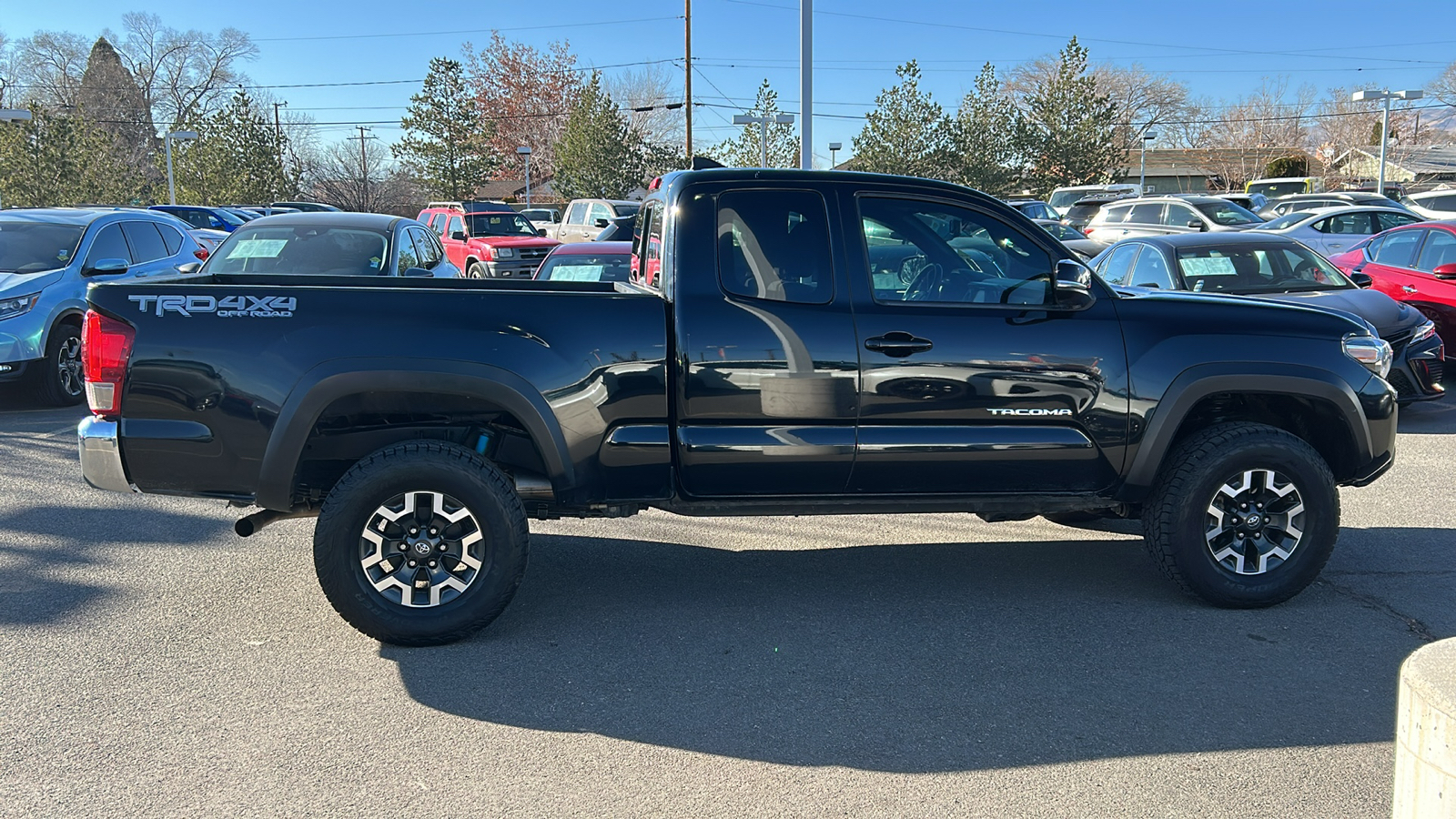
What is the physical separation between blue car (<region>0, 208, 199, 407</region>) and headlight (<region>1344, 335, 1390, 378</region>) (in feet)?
32.4

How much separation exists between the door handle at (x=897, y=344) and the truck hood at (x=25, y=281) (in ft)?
28.3

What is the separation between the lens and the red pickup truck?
64.0ft

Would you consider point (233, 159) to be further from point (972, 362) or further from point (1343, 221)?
point (972, 362)

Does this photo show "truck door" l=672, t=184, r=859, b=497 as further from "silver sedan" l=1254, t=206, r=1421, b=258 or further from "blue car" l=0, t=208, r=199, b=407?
"silver sedan" l=1254, t=206, r=1421, b=258

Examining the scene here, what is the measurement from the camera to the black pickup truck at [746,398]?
14.8ft

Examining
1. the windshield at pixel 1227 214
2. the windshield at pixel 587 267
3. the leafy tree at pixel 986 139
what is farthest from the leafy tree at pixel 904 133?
the windshield at pixel 587 267

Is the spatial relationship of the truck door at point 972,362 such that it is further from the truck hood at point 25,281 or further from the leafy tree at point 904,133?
the leafy tree at point 904,133

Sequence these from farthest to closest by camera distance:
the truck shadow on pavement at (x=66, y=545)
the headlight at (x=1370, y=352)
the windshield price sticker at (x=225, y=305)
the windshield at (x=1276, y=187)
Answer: the windshield at (x=1276, y=187) < the headlight at (x=1370, y=352) < the truck shadow on pavement at (x=66, y=545) < the windshield price sticker at (x=225, y=305)

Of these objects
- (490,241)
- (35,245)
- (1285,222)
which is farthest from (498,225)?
(1285,222)

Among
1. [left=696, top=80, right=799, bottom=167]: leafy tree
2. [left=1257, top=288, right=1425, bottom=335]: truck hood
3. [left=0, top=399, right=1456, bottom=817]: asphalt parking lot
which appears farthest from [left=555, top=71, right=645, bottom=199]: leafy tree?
[left=0, top=399, right=1456, bottom=817]: asphalt parking lot

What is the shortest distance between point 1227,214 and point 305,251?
20.5 m

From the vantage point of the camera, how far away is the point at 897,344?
15.9 feet

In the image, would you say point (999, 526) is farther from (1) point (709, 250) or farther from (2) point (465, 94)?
(2) point (465, 94)

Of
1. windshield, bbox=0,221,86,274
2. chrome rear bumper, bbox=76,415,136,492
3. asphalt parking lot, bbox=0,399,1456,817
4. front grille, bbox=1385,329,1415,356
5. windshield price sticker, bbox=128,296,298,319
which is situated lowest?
asphalt parking lot, bbox=0,399,1456,817
